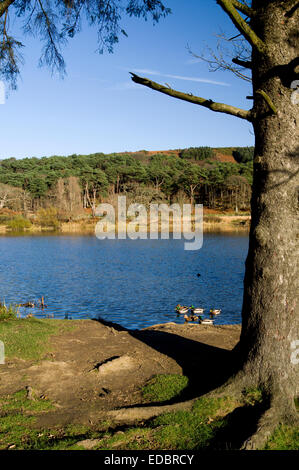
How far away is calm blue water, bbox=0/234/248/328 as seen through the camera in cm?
1523

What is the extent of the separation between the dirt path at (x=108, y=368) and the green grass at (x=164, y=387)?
0.10 meters

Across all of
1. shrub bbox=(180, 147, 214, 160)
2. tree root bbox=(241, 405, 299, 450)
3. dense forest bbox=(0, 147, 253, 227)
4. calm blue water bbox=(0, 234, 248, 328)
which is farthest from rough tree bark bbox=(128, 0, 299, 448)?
shrub bbox=(180, 147, 214, 160)

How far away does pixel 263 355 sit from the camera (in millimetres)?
4820

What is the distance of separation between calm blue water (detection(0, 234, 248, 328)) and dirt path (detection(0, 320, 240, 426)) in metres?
5.22

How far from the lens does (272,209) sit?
16.1 ft

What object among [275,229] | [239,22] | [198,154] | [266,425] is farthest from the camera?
[198,154]

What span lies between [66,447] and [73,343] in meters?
3.82

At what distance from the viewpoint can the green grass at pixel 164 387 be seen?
5.20 meters

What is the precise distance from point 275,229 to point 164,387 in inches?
101

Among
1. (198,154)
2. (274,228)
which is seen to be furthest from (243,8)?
(198,154)

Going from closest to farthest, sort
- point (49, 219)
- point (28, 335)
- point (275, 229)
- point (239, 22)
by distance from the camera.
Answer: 1. point (239, 22)
2. point (275, 229)
3. point (28, 335)
4. point (49, 219)

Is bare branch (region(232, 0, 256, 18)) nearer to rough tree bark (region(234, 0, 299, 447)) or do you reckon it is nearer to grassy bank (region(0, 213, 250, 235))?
rough tree bark (region(234, 0, 299, 447))

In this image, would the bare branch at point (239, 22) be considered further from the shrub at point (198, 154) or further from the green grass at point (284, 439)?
the shrub at point (198, 154)

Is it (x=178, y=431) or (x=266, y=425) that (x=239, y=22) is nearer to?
(x=266, y=425)
